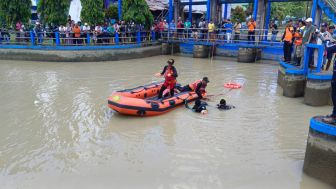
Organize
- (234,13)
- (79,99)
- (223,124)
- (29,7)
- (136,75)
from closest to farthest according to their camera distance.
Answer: (223,124) → (79,99) → (136,75) → (29,7) → (234,13)

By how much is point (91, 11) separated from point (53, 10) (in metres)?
2.06

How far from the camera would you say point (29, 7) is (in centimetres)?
1920

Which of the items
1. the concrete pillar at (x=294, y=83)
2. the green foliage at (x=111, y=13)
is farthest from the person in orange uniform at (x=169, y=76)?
the green foliage at (x=111, y=13)

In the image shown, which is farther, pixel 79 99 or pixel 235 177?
pixel 79 99

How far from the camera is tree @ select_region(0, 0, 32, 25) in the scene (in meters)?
18.4

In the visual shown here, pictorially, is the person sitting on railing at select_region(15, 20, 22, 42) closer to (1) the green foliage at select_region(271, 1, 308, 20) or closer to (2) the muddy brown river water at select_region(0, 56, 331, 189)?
(2) the muddy brown river water at select_region(0, 56, 331, 189)

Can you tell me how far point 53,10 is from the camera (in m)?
17.8

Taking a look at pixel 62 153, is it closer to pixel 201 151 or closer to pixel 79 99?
pixel 201 151

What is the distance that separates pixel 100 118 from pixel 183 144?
2.72m

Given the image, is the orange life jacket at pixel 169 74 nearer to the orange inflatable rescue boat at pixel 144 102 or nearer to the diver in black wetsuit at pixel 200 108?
the orange inflatable rescue boat at pixel 144 102

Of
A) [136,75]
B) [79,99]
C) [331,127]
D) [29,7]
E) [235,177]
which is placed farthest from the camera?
[29,7]

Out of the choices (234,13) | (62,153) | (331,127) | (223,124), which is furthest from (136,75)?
(234,13)

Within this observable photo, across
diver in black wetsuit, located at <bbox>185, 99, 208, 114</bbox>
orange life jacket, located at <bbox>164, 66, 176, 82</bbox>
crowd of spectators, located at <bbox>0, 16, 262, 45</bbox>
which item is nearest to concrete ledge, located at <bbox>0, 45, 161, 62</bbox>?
crowd of spectators, located at <bbox>0, 16, 262, 45</bbox>

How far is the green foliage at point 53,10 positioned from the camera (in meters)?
17.8
